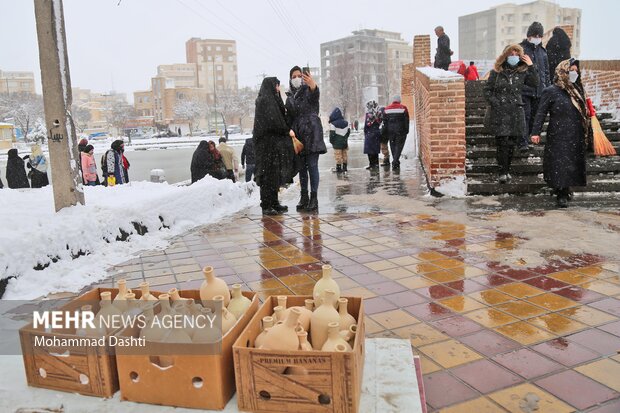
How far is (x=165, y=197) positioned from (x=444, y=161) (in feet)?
14.0

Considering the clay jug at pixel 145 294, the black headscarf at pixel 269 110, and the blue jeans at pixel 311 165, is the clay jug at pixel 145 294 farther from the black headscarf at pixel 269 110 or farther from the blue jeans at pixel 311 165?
the blue jeans at pixel 311 165

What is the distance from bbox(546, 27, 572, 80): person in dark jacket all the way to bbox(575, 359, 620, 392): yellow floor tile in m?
9.94

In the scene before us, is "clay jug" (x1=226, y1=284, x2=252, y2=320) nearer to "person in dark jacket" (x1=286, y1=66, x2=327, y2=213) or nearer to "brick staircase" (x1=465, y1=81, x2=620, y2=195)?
"person in dark jacket" (x1=286, y1=66, x2=327, y2=213)

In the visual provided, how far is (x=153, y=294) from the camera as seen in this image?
2.69 m

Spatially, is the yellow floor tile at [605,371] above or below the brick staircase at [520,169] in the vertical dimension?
below

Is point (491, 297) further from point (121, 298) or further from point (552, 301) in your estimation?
point (121, 298)

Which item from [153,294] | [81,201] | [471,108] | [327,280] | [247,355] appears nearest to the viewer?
[247,355]

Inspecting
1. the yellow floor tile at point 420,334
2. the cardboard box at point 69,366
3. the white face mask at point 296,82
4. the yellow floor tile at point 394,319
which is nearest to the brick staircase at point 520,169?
the white face mask at point 296,82

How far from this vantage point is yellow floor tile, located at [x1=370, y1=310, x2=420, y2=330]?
322cm

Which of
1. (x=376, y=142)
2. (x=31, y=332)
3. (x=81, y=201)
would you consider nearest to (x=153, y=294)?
(x=31, y=332)

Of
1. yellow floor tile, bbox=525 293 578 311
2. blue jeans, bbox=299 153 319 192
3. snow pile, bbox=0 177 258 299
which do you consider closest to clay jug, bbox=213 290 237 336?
yellow floor tile, bbox=525 293 578 311

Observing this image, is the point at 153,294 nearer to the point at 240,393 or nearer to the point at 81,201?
the point at 240,393

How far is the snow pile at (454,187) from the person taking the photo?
7630 mm

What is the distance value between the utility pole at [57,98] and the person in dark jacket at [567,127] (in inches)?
232
